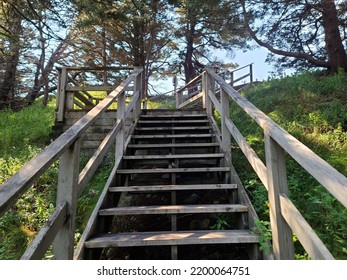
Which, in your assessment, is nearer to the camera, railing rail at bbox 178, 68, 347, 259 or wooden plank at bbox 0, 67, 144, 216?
wooden plank at bbox 0, 67, 144, 216

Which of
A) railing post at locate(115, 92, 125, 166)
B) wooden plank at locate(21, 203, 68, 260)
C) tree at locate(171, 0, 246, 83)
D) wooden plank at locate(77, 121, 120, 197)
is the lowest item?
wooden plank at locate(21, 203, 68, 260)

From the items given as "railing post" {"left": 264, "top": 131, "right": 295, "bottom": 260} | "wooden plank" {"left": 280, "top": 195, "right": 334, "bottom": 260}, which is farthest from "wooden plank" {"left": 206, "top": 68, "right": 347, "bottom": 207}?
"wooden plank" {"left": 280, "top": 195, "right": 334, "bottom": 260}

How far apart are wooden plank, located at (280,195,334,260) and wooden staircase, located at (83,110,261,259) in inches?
18.1

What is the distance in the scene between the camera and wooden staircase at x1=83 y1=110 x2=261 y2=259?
1897 mm

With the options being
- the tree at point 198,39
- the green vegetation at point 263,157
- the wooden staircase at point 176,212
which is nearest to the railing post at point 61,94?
the green vegetation at point 263,157

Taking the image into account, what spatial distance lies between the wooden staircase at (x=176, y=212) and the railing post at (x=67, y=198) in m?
0.30

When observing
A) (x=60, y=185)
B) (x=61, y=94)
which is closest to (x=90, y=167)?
(x=60, y=185)

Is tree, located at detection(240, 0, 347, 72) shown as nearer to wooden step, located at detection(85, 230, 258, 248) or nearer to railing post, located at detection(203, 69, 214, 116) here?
railing post, located at detection(203, 69, 214, 116)

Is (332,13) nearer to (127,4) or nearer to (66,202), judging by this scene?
(127,4)

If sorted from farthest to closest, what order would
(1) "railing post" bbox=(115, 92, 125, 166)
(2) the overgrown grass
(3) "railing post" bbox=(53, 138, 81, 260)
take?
(1) "railing post" bbox=(115, 92, 125, 166) → (2) the overgrown grass → (3) "railing post" bbox=(53, 138, 81, 260)

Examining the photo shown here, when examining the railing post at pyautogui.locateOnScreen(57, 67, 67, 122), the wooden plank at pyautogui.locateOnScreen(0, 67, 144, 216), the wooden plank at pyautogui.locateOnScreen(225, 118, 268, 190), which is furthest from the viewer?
the railing post at pyautogui.locateOnScreen(57, 67, 67, 122)

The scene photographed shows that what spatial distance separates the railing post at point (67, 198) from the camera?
61.1 inches

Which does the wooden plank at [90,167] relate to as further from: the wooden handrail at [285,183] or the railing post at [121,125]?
the wooden handrail at [285,183]

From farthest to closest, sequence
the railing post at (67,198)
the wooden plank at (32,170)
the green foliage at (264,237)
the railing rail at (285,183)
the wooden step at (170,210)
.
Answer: the wooden step at (170,210)
the green foliage at (264,237)
the railing post at (67,198)
the railing rail at (285,183)
the wooden plank at (32,170)
